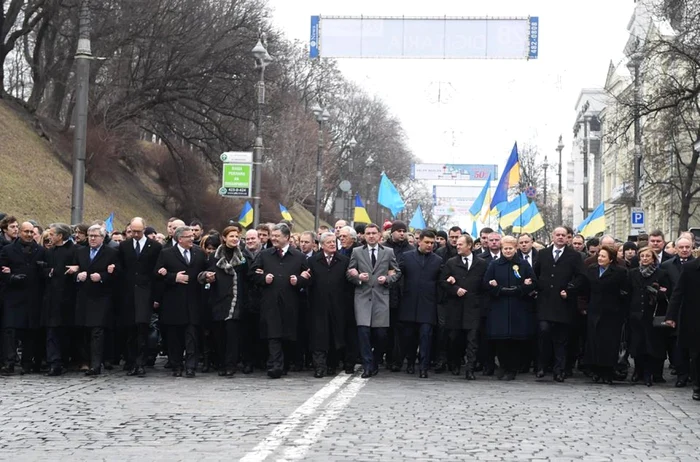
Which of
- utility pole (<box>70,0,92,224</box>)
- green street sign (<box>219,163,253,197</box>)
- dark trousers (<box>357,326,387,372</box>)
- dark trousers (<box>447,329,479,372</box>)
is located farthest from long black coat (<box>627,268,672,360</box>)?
green street sign (<box>219,163,253,197</box>)

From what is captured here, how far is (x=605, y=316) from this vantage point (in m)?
16.0

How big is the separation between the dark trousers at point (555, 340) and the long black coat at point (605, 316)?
1.05 feet

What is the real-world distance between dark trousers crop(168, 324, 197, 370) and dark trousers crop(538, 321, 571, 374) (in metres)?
4.65

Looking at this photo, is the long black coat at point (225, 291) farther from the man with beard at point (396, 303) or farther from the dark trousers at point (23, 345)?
the dark trousers at point (23, 345)

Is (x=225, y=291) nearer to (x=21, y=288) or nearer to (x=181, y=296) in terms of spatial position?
(x=181, y=296)

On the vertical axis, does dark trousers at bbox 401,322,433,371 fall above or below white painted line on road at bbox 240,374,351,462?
above

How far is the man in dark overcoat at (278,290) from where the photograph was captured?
15.9 m

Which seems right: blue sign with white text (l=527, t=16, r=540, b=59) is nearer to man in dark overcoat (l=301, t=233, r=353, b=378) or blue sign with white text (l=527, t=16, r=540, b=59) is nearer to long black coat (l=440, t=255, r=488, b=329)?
long black coat (l=440, t=255, r=488, b=329)

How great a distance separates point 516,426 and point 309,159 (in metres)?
64.1

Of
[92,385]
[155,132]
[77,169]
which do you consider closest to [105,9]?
[155,132]

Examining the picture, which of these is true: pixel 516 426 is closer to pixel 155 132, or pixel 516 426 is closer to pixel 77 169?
pixel 77 169

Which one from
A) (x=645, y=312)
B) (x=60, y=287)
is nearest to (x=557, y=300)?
(x=645, y=312)

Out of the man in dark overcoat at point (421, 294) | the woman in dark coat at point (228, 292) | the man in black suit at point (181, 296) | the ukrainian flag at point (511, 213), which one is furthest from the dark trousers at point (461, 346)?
the ukrainian flag at point (511, 213)

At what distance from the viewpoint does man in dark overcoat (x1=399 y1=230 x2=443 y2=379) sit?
Answer: 16250mm
